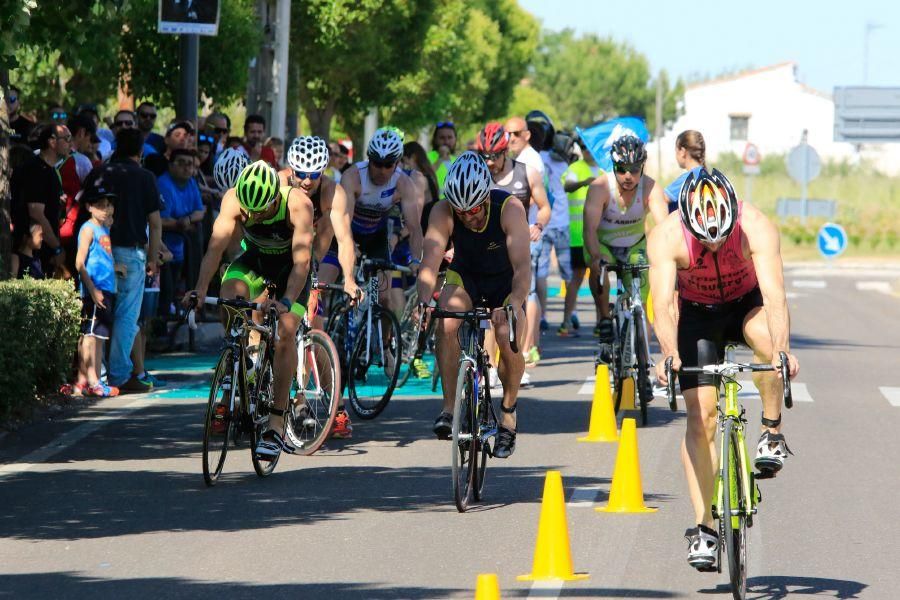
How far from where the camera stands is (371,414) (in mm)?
13070

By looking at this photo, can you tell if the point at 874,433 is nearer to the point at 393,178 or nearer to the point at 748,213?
the point at 393,178

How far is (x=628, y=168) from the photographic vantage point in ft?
43.4

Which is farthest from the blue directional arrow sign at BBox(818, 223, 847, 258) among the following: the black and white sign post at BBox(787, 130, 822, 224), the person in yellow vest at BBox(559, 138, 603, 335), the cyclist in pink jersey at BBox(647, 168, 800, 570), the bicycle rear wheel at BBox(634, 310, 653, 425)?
the cyclist in pink jersey at BBox(647, 168, 800, 570)

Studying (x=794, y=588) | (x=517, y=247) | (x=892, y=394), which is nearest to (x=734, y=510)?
(x=794, y=588)

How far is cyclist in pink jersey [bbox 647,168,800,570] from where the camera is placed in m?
7.39

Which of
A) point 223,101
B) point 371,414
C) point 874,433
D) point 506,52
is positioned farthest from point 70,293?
point 506,52

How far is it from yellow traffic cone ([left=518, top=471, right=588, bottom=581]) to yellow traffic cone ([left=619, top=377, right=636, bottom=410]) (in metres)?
6.13

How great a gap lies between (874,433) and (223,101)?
12713 millimetres

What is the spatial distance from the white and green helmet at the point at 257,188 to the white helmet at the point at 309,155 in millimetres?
1122

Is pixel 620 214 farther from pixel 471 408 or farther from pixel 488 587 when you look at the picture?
pixel 488 587

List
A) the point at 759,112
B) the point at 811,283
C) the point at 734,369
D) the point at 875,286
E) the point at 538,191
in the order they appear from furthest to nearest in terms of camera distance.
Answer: the point at 759,112 < the point at 811,283 < the point at 875,286 < the point at 538,191 < the point at 734,369

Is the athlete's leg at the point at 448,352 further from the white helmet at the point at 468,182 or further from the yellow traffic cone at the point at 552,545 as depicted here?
the yellow traffic cone at the point at 552,545

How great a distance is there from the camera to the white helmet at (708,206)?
7348 mm

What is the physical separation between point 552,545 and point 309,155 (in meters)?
4.41
